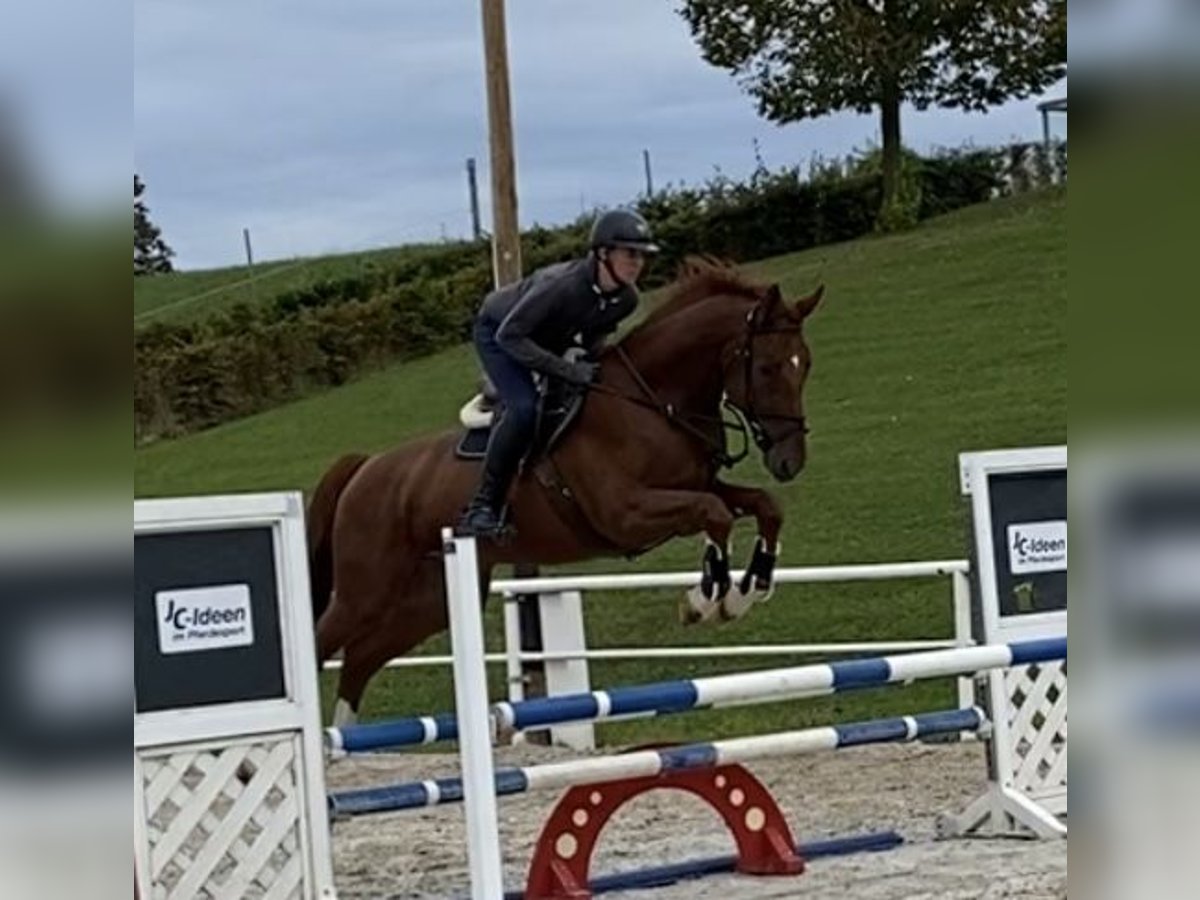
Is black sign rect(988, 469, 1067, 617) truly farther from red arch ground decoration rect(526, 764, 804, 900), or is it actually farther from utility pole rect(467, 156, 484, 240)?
utility pole rect(467, 156, 484, 240)

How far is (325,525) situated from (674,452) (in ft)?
5.95

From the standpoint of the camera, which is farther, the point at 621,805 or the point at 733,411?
the point at 733,411

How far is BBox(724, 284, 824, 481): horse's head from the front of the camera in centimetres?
638

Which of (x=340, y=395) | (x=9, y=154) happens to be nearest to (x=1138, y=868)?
(x=9, y=154)

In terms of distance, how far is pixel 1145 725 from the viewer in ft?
3.62

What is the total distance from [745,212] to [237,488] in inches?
→ 462

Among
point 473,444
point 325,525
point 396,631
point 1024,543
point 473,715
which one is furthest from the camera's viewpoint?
point 325,525

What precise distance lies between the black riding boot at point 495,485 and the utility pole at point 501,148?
2.75 metres

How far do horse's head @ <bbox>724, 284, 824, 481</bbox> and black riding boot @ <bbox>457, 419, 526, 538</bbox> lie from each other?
0.81 m

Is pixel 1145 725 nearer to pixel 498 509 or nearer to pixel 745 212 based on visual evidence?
pixel 498 509

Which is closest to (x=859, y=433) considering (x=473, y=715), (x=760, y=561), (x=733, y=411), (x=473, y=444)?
(x=473, y=444)

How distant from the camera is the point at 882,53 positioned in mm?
30281

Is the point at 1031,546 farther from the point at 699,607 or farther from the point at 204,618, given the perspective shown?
the point at 204,618

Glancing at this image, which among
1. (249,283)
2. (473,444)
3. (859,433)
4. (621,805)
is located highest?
(249,283)
